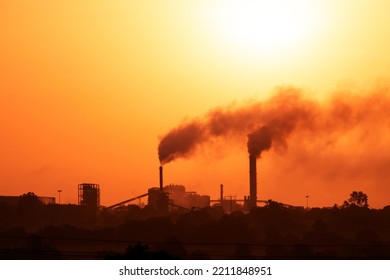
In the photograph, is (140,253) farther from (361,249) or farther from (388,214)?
(388,214)

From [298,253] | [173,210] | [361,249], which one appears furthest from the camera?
[173,210]

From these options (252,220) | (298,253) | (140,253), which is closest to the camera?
(140,253)

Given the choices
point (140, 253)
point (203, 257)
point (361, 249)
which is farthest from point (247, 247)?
point (140, 253)

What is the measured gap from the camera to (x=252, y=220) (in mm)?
159375

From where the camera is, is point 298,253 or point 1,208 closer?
point 298,253

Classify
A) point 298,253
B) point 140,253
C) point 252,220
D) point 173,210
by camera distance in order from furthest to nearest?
point 173,210, point 252,220, point 298,253, point 140,253

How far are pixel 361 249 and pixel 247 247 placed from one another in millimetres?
12545

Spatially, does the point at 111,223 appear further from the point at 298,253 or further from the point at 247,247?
the point at 298,253

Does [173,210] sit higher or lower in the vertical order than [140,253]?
higher

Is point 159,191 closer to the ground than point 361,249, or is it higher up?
higher up

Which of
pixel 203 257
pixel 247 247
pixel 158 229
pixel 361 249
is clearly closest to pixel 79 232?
pixel 158 229

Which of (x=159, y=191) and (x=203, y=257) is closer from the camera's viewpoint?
(x=203, y=257)

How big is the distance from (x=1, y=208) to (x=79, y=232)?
119 feet

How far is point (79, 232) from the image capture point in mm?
138125
